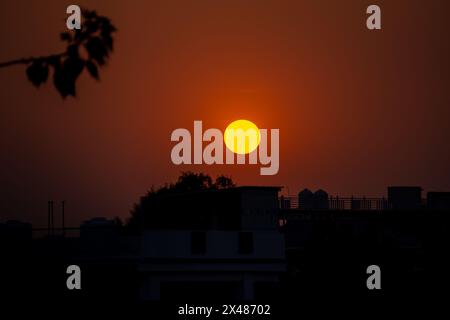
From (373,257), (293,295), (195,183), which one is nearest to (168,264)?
(293,295)

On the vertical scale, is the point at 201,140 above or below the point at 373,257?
above

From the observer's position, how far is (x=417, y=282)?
49.2 m

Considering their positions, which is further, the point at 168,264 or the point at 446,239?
the point at 446,239

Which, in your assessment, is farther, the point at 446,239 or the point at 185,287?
the point at 446,239

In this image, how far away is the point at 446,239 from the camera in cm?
5422

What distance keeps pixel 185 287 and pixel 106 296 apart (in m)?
4.39

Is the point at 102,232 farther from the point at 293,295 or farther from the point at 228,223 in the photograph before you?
the point at 293,295

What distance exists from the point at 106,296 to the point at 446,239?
65.9 feet
